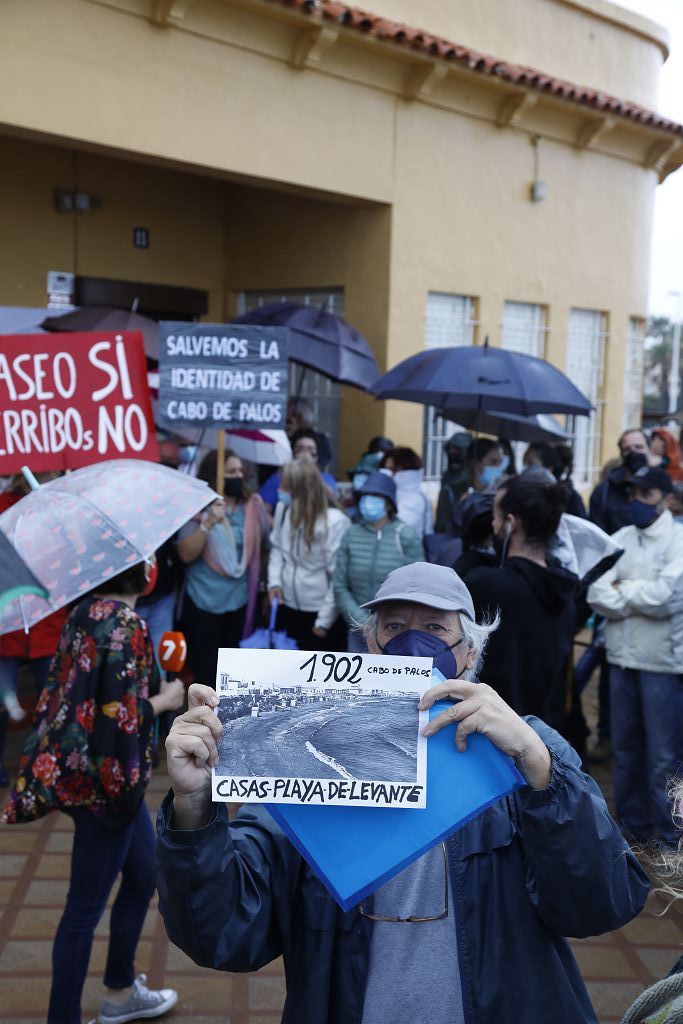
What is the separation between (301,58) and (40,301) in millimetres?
3544

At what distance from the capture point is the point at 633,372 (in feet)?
47.9

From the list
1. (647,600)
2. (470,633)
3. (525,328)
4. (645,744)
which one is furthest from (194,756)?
(525,328)

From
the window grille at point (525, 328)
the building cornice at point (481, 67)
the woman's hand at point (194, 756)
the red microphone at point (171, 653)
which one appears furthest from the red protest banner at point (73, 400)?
the window grille at point (525, 328)

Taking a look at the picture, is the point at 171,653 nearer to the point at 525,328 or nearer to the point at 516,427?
the point at 516,427

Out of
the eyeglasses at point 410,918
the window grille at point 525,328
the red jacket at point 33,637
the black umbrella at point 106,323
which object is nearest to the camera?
the eyeglasses at point 410,918

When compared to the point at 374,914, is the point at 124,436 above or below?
above

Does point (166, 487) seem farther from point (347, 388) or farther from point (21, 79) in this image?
point (347, 388)

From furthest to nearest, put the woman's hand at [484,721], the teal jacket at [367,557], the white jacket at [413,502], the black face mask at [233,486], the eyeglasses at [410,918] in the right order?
1. the white jacket at [413,502]
2. the black face mask at [233,486]
3. the teal jacket at [367,557]
4. the eyeglasses at [410,918]
5. the woman's hand at [484,721]

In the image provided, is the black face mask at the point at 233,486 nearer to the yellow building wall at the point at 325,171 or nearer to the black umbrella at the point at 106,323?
the black umbrella at the point at 106,323

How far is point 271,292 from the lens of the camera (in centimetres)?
1184

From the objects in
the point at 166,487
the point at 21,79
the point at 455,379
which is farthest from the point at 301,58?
the point at 166,487

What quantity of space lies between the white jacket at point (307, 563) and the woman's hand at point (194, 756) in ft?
15.0

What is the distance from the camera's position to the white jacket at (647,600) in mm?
5184

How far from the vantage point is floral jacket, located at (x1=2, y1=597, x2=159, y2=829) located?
131 inches
